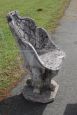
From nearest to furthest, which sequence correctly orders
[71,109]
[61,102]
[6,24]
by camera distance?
[71,109] → [61,102] → [6,24]

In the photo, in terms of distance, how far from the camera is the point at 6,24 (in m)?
13.2

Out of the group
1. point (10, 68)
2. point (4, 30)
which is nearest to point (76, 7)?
point (4, 30)

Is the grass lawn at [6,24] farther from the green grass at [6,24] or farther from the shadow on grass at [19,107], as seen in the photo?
the shadow on grass at [19,107]

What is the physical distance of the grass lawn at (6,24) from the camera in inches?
327

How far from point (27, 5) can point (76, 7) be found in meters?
2.36

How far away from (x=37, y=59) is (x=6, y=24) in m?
6.95

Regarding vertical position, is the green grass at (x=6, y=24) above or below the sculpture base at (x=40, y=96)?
below

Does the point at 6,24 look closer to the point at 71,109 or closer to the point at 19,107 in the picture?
the point at 19,107

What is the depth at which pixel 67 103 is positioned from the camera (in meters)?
6.85

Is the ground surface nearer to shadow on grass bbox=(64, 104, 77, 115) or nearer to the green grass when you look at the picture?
shadow on grass bbox=(64, 104, 77, 115)

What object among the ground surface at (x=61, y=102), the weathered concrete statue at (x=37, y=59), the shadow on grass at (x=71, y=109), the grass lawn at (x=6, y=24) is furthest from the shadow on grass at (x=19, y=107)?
the grass lawn at (x=6, y=24)

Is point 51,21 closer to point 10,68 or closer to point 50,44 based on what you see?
point 10,68

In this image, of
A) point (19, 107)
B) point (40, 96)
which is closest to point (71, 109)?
point (40, 96)

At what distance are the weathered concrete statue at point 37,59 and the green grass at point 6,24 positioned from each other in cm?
96
